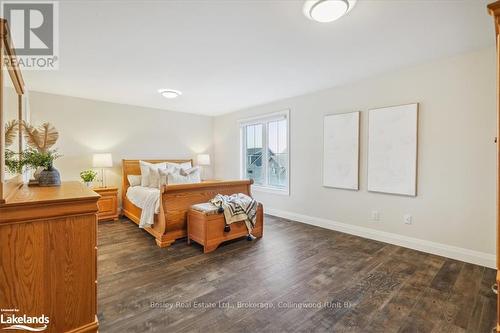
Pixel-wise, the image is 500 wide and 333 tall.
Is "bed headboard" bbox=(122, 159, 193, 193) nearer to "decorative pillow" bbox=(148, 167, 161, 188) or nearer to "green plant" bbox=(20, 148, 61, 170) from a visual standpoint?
"decorative pillow" bbox=(148, 167, 161, 188)

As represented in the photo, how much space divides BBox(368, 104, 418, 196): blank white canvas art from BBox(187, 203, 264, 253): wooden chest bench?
2021mm

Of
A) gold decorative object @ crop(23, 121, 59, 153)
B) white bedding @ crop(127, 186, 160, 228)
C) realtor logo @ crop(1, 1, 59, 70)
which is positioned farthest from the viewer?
white bedding @ crop(127, 186, 160, 228)

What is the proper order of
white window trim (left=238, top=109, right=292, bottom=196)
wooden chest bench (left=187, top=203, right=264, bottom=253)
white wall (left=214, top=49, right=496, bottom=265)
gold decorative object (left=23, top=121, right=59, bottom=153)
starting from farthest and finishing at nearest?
white window trim (left=238, top=109, right=292, bottom=196), wooden chest bench (left=187, top=203, right=264, bottom=253), white wall (left=214, top=49, right=496, bottom=265), gold decorative object (left=23, top=121, right=59, bottom=153)

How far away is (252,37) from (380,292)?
2597mm

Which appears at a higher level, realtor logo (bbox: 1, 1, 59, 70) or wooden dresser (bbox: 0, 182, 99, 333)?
realtor logo (bbox: 1, 1, 59, 70)

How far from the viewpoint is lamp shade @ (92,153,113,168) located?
14.0 ft

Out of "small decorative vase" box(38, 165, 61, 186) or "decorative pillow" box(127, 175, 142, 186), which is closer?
"small decorative vase" box(38, 165, 61, 186)

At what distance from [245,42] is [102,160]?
344cm

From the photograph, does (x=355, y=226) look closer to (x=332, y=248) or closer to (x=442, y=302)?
(x=332, y=248)

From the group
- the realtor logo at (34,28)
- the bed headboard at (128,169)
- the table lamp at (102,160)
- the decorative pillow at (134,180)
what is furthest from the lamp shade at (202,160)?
the realtor logo at (34,28)

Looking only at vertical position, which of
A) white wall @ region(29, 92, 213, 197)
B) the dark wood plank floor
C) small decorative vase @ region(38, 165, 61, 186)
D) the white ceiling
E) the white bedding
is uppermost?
the white ceiling

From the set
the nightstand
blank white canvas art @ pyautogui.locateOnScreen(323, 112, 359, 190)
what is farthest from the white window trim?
the nightstand

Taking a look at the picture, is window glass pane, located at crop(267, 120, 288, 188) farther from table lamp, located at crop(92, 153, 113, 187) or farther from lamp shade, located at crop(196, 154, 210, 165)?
table lamp, located at crop(92, 153, 113, 187)

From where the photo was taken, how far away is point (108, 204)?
4363 mm
